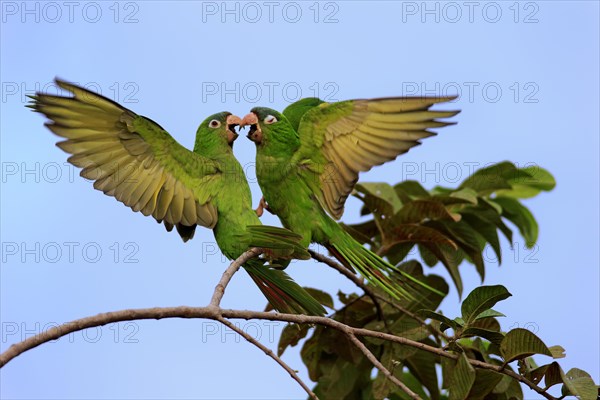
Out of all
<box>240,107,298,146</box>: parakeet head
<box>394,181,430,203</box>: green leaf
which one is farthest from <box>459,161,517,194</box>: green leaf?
<box>240,107,298,146</box>: parakeet head

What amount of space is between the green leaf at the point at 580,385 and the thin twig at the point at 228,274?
1.12 meters

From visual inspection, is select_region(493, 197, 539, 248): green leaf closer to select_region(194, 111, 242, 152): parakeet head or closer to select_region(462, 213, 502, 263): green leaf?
select_region(462, 213, 502, 263): green leaf

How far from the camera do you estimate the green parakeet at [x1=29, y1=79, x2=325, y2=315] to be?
2.71 meters

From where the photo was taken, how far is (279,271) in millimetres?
2816

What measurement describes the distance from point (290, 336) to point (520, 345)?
1.47 meters

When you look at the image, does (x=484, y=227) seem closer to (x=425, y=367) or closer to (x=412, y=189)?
(x=412, y=189)

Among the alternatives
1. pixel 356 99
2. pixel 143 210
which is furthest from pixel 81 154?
pixel 356 99

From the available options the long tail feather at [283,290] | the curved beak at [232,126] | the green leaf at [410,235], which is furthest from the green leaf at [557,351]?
the curved beak at [232,126]

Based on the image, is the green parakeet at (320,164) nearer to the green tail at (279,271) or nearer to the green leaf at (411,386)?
the green tail at (279,271)

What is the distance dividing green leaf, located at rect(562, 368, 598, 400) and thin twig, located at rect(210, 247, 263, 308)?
112 cm

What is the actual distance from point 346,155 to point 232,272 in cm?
83

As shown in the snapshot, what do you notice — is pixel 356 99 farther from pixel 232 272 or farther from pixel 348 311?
pixel 348 311

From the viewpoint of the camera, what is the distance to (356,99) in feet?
9.84

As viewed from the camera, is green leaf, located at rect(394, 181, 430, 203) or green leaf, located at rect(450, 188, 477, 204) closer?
green leaf, located at rect(450, 188, 477, 204)
